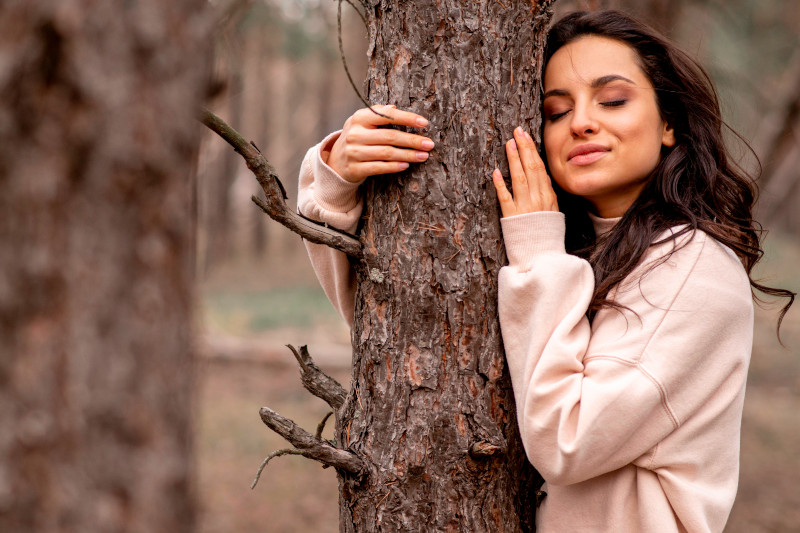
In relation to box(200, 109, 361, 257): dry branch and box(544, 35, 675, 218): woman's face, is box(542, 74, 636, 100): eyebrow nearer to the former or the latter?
box(544, 35, 675, 218): woman's face

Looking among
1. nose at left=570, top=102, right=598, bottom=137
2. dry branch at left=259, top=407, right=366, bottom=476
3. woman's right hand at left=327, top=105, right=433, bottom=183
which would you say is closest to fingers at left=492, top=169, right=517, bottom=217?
woman's right hand at left=327, top=105, right=433, bottom=183

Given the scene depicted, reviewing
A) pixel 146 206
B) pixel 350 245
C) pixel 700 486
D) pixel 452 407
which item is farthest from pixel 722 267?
pixel 146 206

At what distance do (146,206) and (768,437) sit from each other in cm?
754

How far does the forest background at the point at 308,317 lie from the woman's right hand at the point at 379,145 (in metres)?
0.33

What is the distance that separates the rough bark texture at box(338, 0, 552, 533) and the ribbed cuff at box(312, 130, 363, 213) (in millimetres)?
106

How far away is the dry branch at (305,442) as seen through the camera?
165 cm

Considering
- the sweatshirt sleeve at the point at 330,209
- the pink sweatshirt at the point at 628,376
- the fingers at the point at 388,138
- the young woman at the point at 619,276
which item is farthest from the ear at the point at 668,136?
the sweatshirt sleeve at the point at 330,209

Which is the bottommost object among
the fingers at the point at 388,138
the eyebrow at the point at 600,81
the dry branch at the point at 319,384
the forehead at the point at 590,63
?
the dry branch at the point at 319,384

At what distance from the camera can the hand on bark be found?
1755mm

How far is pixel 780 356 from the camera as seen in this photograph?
10.2 m

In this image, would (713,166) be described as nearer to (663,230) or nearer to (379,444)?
(663,230)

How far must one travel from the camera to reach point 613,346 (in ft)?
5.52

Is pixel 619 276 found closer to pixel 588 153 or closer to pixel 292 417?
pixel 588 153

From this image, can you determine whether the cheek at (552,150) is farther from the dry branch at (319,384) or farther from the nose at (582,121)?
the dry branch at (319,384)
